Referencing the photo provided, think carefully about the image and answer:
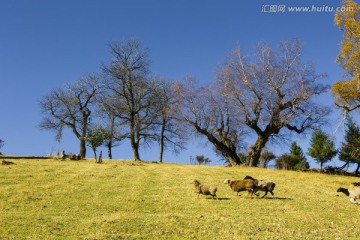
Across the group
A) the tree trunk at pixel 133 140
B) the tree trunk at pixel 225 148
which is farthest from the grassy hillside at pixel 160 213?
the tree trunk at pixel 133 140

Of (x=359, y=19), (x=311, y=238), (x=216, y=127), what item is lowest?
(x=311, y=238)

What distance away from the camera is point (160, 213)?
52.6ft

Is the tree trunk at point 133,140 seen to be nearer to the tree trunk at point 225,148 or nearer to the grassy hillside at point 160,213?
the tree trunk at point 225,148

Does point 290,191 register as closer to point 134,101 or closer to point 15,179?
point 15,179

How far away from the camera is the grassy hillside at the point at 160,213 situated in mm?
12938

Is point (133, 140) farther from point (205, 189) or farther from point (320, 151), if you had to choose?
point (205, 189)

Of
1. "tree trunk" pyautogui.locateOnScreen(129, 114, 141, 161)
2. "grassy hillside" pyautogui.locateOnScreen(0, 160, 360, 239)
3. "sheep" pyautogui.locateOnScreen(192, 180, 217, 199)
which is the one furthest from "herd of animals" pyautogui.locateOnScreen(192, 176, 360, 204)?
"tree trunk" pyautogui.locateOnScreen(129, 114, 141, 161)

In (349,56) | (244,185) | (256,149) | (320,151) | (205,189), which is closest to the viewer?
(205,189)

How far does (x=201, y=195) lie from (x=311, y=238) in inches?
352

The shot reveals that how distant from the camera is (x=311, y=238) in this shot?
1262cm

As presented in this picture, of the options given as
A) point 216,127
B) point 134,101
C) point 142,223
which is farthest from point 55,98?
point 142,223

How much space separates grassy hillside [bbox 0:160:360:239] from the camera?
12938 millimetres

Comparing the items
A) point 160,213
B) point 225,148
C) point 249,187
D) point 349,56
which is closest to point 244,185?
point 249,187

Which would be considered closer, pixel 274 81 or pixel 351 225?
pixel 351 225
